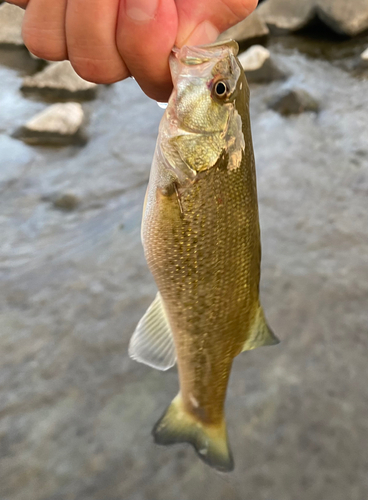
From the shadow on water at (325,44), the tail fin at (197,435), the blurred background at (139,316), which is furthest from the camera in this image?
the shadow on water at (325,44)

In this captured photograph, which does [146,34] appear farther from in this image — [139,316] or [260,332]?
[139,316]

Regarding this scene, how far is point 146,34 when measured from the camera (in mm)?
643

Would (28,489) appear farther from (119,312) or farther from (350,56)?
(350,56)

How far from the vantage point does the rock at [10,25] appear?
5.57 m

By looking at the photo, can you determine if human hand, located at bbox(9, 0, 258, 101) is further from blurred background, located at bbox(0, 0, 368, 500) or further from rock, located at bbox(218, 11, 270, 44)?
rock, located at bbox(218, 11, 270, 44)

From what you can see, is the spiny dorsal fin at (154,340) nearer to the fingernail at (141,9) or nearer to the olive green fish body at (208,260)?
the olive green fish body at (208,260)

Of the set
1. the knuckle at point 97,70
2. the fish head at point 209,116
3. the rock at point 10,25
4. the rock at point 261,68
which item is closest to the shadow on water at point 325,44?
the rock at point 261,68

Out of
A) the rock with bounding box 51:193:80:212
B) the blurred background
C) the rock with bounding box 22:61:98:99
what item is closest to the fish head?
the blurred background

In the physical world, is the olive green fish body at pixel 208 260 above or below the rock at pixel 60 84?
above

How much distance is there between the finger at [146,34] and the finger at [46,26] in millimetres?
117

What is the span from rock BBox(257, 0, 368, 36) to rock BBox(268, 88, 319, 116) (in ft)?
8.31

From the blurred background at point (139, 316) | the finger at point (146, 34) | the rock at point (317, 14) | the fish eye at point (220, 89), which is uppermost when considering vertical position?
the finger at point (146, 34)

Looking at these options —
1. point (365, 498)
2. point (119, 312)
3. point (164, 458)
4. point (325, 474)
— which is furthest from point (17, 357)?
point (365, 498)

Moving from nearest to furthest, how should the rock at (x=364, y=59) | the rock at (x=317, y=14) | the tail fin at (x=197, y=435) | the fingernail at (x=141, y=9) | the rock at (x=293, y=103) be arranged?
the fingernail at (x=141, y=9) → the tail fin at (x=197, y=435) → the rock at (x=293, y=103) → the rock at (x=364, y=59) → the rock at (x=317, y=14)
